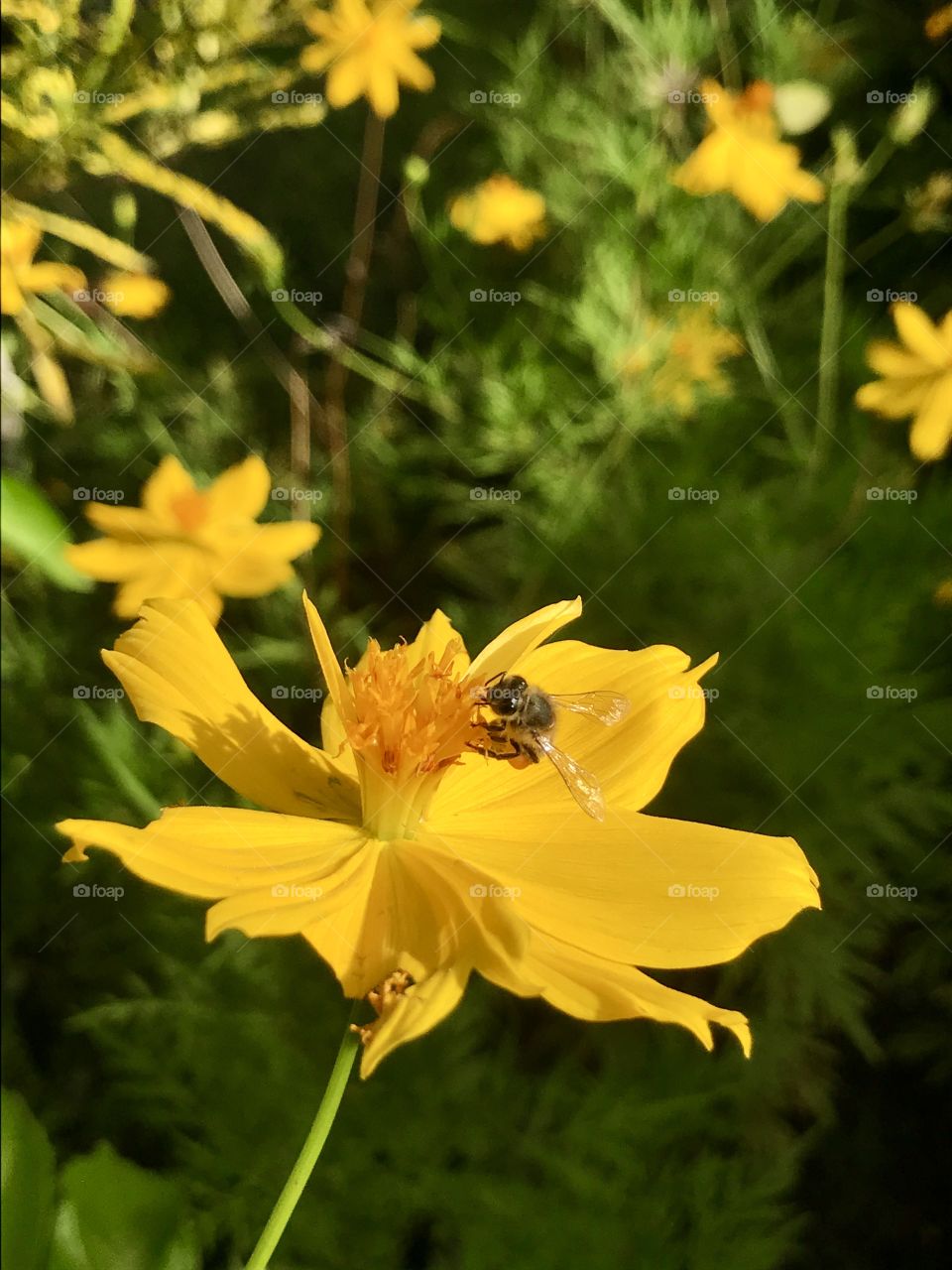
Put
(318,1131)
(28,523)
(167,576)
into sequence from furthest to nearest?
(167,576), (28,523), (318,1131)

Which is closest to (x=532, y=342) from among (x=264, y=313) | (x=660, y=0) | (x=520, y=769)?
(x=264, y=313)

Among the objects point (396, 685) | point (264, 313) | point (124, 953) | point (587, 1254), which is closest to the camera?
point (396, 685)

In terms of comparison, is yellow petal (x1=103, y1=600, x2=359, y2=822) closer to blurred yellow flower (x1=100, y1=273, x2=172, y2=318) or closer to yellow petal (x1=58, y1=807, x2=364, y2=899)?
yellow petal (x1=58, y1=807, x2=364, y2=899)

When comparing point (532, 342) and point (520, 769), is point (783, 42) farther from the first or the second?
point (520, 769)

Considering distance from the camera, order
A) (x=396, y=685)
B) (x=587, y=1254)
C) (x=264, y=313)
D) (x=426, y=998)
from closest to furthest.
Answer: (x=426, y=998) → (x=396, y=685) → (x=587, y=1254) → (x=264, y=313)

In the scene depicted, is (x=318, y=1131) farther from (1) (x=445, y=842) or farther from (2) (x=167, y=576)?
(2) (x=167, y=576)

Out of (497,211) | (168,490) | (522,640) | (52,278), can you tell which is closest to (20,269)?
(52,278)

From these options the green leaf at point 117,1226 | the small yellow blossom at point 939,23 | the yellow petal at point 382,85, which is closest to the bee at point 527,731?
the green leaf at point 117,1226
